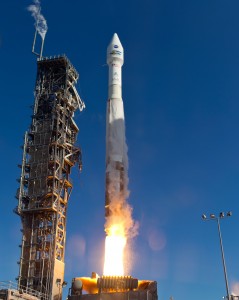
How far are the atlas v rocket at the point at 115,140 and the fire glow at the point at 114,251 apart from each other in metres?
2.90

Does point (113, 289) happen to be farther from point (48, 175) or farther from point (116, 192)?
point (48, 175)

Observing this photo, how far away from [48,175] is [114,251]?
23.0 metres

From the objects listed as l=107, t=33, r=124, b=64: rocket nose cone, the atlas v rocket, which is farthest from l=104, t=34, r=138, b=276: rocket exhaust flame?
l=107, t=33, r=124, b=64: rocket nose cone

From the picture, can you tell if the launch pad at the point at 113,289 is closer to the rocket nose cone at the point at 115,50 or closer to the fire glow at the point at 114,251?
the fire glow at the point at 114,251

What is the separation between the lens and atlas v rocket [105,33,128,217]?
224 feet

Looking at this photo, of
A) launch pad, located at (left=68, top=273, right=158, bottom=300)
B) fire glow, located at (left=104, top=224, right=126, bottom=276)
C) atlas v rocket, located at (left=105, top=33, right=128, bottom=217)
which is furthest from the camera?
atlas v rocket, located at (left=105, top=33, right=128, bottom=217)

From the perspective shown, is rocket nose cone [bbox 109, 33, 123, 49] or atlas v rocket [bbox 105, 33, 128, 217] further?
rocket nose cone [bbox 109, 33, 123, 49]

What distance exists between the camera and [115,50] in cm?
7569

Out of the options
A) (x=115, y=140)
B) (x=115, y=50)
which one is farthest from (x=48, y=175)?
(x=115, y=50)

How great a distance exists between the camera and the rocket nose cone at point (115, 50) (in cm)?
7538

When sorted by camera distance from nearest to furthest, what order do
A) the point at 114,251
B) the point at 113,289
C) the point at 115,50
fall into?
the point at 113,289
the point at 114,251
the point at 115,50

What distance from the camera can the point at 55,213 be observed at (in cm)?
8162

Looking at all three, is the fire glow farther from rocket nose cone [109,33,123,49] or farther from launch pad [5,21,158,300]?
rocket nose cone [109,33,123,49]

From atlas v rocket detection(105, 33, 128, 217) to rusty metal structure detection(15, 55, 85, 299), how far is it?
55.8ft
